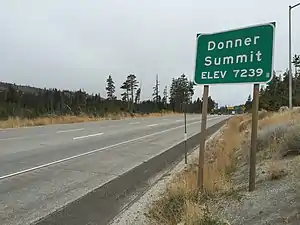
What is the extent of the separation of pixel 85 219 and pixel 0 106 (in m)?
29.9

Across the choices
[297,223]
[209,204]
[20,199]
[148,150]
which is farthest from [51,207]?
[148,150]

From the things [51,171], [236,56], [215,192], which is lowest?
[51,171]

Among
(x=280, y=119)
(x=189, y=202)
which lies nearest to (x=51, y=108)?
(x=280, y=119)

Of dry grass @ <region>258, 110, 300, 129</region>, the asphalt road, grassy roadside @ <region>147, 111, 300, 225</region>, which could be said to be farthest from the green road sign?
dry grass @ <region>258, 110, 300, 129</region>

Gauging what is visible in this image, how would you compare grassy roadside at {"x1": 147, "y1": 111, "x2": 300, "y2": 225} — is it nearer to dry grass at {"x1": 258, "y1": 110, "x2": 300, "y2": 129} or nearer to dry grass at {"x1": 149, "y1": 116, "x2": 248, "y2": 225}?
dry grass at {"x1": 149, "y1": 116, "x2": 248, "y2": 225}

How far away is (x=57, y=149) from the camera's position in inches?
510

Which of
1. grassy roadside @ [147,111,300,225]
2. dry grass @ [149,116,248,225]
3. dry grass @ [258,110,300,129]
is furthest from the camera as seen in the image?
dry grass @ [258,110,300,129]

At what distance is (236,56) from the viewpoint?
18.6ft

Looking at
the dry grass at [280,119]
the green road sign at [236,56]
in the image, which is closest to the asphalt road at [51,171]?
the green road sign at [236,56]

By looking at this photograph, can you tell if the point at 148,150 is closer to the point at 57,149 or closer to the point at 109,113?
the point at 57,149

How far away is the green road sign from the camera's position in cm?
536

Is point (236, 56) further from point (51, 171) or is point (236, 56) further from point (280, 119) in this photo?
point (280, 119)

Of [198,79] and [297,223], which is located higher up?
[198,79]

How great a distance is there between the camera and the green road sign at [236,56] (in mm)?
5363
